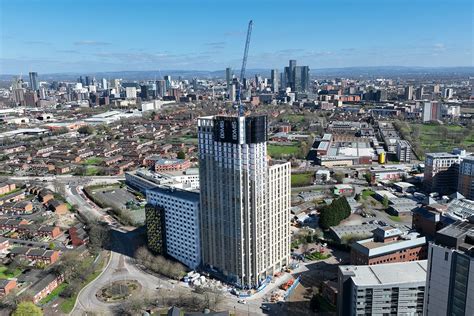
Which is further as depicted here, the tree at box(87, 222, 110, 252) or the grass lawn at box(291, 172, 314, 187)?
the grass lawn at box(291, 172, 314, 187)

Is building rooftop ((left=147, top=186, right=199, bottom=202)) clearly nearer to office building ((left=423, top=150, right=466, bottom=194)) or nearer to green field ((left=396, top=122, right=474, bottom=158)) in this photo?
office building ((left=423, top=150, right=466, bottom=194))

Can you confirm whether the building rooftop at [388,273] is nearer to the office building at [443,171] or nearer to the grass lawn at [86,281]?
the grass lawn at [86,281]

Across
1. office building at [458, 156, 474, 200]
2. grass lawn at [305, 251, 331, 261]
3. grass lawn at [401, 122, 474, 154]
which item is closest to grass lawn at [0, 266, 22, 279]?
grass lawn at [305, 251, 331, 261]

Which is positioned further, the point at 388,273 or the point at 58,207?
the point at 58,207

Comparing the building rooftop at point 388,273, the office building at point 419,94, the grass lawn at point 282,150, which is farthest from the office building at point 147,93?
the building rooftop at point 388,273

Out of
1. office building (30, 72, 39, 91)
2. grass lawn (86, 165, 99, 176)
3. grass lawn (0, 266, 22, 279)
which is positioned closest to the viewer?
grass lawn (0, 266, 22, 279)

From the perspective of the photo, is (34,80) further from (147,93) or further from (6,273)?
(6,273)

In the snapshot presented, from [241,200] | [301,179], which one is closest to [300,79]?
[301,179]
